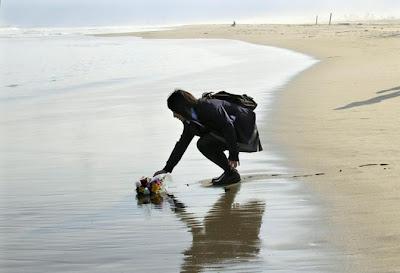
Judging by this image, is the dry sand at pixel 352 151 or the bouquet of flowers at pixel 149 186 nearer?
the dry sand at pixel 352 151

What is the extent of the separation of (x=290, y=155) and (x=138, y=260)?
147 inches

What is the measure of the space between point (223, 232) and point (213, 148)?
1.63 m

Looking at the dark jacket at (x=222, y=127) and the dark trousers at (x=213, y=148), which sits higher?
the dark jacket at (x=222, y=127)

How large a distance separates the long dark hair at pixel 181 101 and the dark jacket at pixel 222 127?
0.09m

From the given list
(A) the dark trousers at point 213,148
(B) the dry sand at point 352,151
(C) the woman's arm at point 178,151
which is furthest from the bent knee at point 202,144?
(B) the dry sand at point 352,151

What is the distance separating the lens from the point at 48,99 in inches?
610

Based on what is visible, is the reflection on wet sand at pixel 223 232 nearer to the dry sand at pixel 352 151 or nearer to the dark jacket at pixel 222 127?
the dark jacket at pixel 222 127

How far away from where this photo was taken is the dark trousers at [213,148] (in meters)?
6.58

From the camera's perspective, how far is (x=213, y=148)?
6637 millimetres

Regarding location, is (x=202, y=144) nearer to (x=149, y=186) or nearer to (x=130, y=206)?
(x=149, y=186)

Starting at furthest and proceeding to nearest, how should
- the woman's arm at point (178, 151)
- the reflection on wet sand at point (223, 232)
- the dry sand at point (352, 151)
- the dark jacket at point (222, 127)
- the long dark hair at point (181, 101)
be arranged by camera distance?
1. the woman's arm at point (178, 151)
2. the dark jacket at point (222, 127)
3. the long dark hair at point (181, 101)
4. the dry sand at point (352, 151)
5. the reflection on wet sand at point (223, 232)

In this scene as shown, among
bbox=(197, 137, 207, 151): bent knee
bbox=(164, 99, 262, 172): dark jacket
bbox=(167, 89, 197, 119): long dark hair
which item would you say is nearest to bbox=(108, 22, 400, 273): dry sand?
bbox=(164, 99, 262, 172): dark jacket

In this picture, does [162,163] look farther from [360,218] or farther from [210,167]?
[360,218]

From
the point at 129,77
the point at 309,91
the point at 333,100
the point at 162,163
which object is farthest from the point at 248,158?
the point at 129,77
